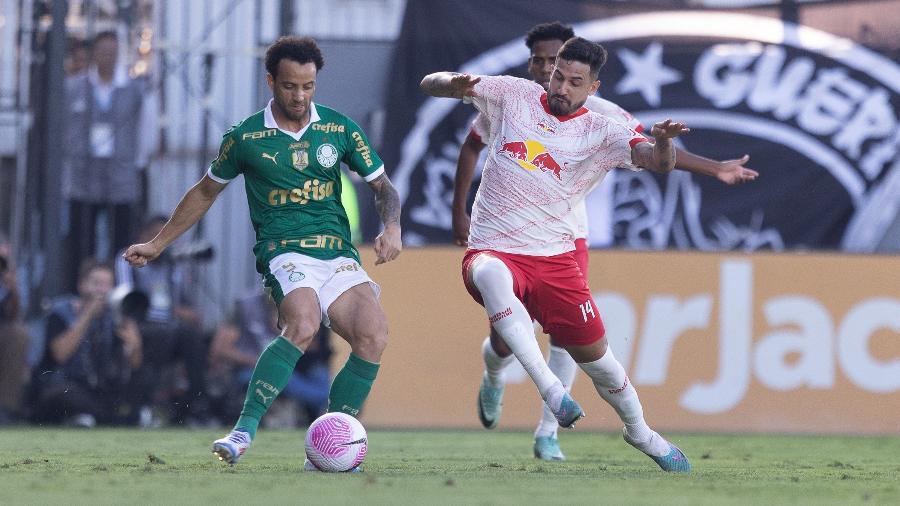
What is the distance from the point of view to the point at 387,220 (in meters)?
7.49

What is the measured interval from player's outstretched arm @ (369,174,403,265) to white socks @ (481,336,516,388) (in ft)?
4.92

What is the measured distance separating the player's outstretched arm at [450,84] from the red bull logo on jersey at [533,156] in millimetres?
351

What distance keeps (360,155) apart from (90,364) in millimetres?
5708

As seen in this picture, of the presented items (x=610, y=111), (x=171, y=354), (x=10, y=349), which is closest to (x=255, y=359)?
(x=171, y=354)

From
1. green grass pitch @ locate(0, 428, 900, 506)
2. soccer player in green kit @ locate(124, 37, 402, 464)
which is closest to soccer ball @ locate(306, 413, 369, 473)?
green grass pitch @ locate(0, 428, 900, 506)

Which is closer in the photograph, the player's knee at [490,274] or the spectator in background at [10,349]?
the player's knee at [490,274]

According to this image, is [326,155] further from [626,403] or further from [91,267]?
[91,267]

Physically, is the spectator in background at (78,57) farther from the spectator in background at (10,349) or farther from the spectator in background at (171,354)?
the spectator in background at (10,349)

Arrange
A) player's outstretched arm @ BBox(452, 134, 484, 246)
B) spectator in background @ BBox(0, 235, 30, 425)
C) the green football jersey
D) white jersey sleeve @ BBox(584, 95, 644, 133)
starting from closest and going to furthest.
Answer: the green football jersey
white jersey sleeve @ BBox(584, 95, 644, 133)
player's outstretched arm @ BBox(452, 134, 484, 246)
spectator in background @ BBox(0, 235, 30, 425)

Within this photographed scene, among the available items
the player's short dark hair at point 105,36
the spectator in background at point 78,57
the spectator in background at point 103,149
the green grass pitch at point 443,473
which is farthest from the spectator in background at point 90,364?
the player's short dark hair at point 105,36

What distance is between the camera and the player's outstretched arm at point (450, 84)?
7598 millimetres

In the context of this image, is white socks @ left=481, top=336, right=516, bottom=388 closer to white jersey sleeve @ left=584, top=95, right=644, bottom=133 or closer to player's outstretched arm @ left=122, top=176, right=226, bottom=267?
white jersey sleeve @ left=584, top=95, right=644, bottom=133

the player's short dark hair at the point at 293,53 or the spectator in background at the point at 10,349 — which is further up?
the player's short dark hair at the point at 293,53

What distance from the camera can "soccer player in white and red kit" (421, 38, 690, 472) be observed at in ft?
24.2
